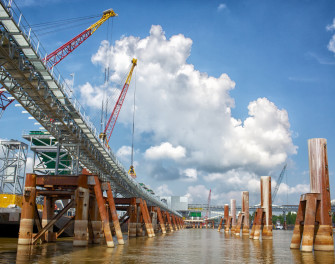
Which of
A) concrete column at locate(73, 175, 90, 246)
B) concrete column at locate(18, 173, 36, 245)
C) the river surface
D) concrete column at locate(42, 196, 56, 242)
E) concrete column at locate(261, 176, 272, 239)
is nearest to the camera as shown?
the river surface

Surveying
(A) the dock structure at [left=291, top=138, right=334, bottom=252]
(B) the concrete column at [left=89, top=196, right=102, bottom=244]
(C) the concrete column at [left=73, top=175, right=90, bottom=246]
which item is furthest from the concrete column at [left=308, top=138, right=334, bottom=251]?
(B) the concrete column at [left=89, top=196, right=102, bottom=244]

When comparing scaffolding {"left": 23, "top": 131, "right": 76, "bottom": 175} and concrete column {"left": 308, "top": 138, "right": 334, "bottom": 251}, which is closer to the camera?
concrete column {"left": 308, "top": 138, "right": 334, "bottom": 251}

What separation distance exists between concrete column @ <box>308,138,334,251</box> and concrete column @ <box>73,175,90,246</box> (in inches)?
647

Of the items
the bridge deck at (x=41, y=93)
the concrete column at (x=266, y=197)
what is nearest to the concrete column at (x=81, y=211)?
the bridge deck at (x=41, y=93)

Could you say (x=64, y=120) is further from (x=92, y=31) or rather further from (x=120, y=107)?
(x=120, y=107)

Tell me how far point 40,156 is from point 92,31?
33.8m

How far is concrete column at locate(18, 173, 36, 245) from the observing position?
24844 mm

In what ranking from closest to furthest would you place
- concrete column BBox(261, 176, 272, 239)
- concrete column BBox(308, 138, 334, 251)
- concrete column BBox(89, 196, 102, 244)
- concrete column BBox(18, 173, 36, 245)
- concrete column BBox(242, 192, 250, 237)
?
concrete column BBox(308, 138, 334, 251)
concrete column BBox(18, 173, 36, 245)
concrete column BBox(89, 196, 102, 244)
concrete column BBox(261, 176, 272, 239)
concrete column BBox(242, 192, 250, 237)

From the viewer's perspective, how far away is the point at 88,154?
173 feet

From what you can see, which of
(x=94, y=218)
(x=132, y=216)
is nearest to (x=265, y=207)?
(x=132, y=216)

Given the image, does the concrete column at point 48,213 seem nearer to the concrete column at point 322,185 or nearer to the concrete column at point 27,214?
the concrete column at point 27,214

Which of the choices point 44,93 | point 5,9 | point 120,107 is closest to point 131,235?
point 44,93

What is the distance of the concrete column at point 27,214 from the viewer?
24844 mm

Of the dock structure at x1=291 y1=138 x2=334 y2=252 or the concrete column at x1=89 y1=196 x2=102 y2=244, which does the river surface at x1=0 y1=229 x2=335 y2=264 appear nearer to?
the dock structure at x1=291 y1=138 x2=334 y2=252
